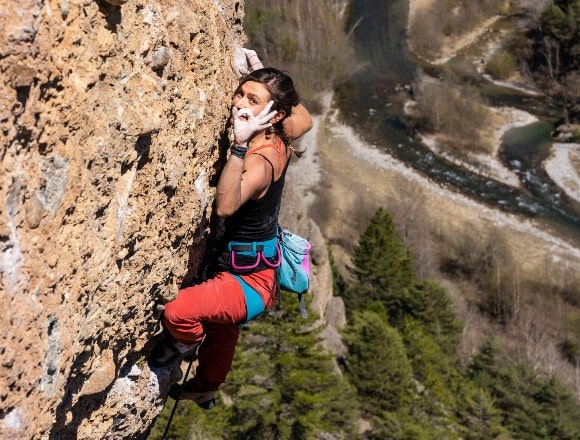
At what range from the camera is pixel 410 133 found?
34.7 meters

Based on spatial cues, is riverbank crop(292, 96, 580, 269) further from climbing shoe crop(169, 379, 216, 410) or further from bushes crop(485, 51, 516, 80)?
climbing shoe crop(169, 379, 216, 410)

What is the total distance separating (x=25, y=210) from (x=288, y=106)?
1.70 metres

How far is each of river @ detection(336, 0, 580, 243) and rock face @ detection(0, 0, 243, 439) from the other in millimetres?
26867

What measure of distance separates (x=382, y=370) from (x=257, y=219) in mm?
12865

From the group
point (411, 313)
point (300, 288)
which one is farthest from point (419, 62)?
point (300, 288)

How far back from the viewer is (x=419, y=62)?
40.8 metres

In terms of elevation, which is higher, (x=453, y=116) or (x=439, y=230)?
(x=453, y=116)

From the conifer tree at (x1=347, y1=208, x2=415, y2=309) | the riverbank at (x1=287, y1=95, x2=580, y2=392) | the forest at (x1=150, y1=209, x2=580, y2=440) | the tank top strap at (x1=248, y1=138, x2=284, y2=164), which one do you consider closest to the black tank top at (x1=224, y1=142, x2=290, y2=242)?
the tank top strap at (x1=248, y1=138, x2=284, y2=164)

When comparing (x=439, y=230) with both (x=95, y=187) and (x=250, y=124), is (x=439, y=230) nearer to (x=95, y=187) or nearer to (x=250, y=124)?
(x=250, y=124)

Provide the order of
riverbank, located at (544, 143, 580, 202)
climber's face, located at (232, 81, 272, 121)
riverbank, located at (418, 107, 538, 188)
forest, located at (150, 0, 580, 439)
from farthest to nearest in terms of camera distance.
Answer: riverbank, located at (418, 107, 538, 188)
riverbank, located at (544, 143, 580, 202)
forest, located at (150, 0, 580, 439)
climber's face, located at (232, 81, 272, 121)

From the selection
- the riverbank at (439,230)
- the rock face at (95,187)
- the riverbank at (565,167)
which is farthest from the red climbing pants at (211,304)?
the riverbank at (565,167)

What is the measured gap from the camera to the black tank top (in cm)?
358

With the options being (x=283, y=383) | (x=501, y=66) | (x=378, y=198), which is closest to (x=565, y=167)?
(x=378, y=198)

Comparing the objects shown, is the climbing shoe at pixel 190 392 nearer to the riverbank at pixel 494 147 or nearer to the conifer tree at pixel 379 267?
the conifer tree at pixel 379 267
